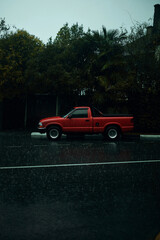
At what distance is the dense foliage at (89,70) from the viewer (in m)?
19.6

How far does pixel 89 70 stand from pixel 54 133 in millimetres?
6933

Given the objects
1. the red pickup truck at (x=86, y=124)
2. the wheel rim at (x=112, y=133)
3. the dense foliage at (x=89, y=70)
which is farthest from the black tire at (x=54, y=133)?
the dense foliage at (x=89, y=70)

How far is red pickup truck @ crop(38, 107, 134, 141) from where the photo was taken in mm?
14953

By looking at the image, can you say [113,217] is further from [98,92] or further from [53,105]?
[53,105]

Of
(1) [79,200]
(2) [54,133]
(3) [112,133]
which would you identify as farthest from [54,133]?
(1) [79,200]

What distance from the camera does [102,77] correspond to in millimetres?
19938

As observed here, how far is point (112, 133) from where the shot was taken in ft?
49.6

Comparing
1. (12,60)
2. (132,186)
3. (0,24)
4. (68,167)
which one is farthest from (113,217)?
(0,24)

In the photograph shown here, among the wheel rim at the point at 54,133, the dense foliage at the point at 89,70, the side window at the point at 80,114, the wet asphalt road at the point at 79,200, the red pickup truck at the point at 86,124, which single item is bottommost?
the wet asphalt road at the point at 79,200

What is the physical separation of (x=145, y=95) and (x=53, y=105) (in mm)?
8178

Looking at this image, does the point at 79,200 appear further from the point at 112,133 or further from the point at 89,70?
the point at 89,70

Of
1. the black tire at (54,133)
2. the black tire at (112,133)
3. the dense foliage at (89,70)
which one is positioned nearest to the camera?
the black tire at (54,133)

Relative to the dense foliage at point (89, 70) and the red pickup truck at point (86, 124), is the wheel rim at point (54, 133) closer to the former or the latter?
the red pickup truck at point (86, 124)

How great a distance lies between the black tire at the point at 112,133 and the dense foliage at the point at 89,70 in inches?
187
